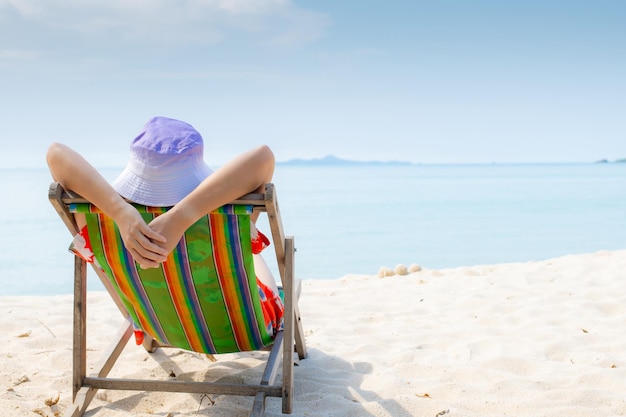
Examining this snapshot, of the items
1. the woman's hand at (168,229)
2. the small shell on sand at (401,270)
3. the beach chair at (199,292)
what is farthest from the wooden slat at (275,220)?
the small shell on sand at (401,270)

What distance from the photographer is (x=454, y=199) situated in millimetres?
26438

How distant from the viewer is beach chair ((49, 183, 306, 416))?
7.03 feet

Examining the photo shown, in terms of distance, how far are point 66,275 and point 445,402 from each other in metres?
10.0

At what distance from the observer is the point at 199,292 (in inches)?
91.4

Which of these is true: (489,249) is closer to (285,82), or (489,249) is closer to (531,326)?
(531,326)

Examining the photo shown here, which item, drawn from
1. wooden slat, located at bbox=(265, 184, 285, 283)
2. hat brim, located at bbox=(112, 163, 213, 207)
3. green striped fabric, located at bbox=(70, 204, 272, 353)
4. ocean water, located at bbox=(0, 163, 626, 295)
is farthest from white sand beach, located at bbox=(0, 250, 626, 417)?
ocean water, located at bbox=(0, 163, 626, 295)

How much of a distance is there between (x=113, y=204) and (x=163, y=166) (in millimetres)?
234

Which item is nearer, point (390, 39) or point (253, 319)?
point (253, 319)

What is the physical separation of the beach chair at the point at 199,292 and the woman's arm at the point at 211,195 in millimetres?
Result: 52

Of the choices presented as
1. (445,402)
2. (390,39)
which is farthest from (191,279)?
(390,39)

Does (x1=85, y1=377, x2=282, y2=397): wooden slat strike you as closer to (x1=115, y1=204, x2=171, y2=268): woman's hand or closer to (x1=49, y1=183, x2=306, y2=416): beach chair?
(x1=49, y1=183, x2=306, y2=416): beach chair

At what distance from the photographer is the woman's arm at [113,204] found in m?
2.05

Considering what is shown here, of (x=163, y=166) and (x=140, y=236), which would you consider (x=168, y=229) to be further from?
(x=163, y=166)

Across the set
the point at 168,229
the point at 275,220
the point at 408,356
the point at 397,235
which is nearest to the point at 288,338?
the point at 275,220
